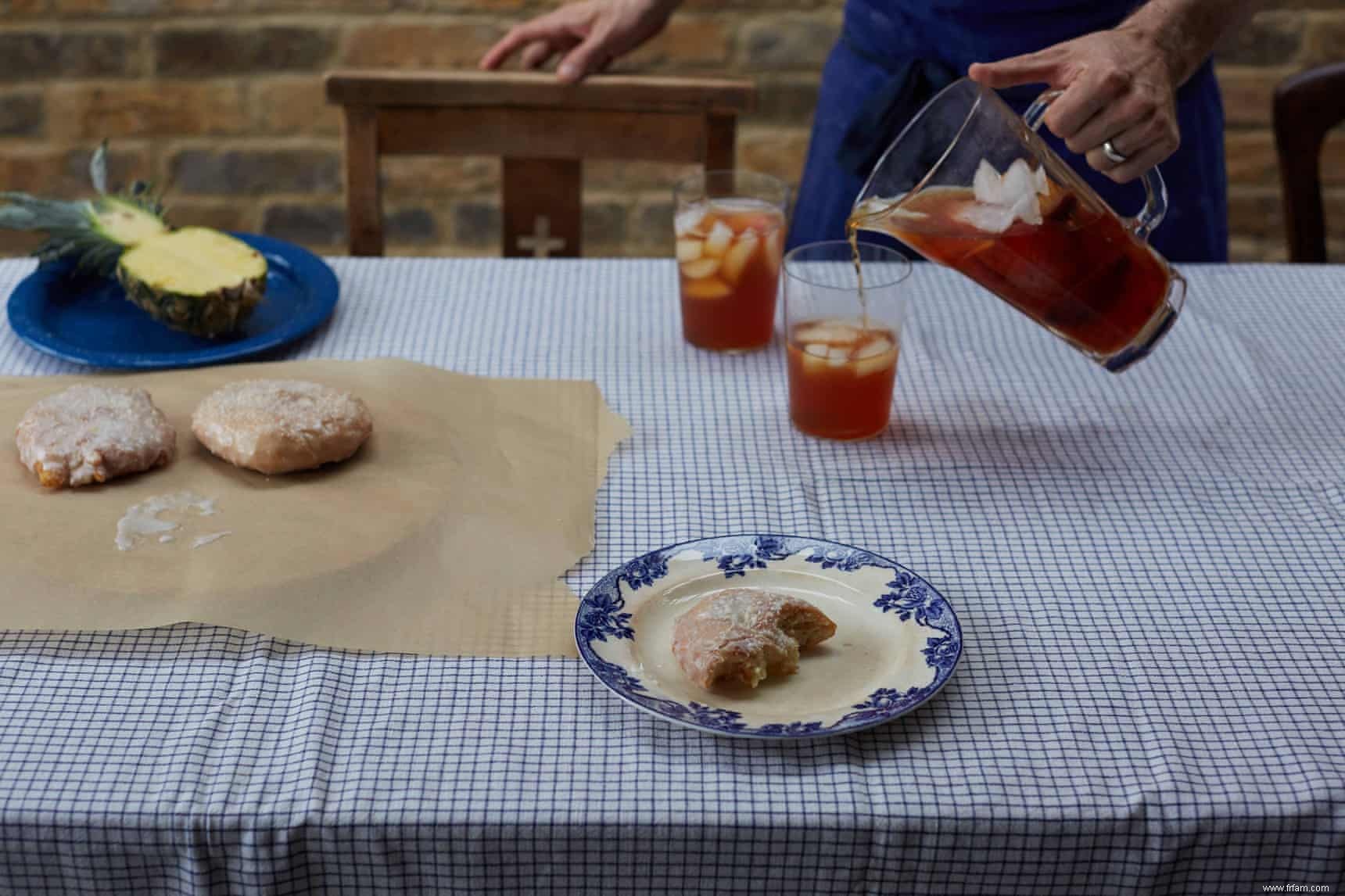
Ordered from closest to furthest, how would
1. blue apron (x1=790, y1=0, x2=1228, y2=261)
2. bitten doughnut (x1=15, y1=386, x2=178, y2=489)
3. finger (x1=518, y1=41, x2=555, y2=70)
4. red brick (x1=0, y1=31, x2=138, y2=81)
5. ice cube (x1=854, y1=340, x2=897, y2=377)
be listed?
bitten doughnut (x1=15, y1=386, x2=178, y2=489) < ice cube (x1=854, y1=340, x2=897, y2=377) < blue apron (x1=790, y1=0, x2=1228, y2=261) < finger (x1=518, y1=41, x2=555, y2=70) < red brick (x1=0, y1=31, x2=138, y2=81)

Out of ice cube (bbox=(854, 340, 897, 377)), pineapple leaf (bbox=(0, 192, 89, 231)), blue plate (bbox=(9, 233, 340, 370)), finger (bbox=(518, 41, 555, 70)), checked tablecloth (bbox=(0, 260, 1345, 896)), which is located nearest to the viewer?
checked tablecloth (bbox=(0, 260, 1345, 896))

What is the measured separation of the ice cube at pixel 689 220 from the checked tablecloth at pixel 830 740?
10.7 inches

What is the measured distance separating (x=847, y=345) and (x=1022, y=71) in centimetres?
27

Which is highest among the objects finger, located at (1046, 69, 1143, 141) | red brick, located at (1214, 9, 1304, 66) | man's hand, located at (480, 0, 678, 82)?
finger, located at (1046, 69, 1143, 141)

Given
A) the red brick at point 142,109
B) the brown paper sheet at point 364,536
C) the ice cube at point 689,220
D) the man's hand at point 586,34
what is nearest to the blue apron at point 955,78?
the man's hand at point 586,34

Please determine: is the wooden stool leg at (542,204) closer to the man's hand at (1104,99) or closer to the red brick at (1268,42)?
the man's hand at (1104,99)

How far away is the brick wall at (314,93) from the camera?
265cm

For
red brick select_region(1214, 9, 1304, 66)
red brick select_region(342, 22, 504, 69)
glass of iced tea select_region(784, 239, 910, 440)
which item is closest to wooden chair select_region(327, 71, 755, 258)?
glass of iced tea select_region(784, 239, 910, 440)

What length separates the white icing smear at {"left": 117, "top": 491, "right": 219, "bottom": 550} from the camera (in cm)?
96

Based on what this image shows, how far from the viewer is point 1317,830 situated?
2.41ft

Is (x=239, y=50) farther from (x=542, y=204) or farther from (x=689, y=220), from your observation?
(x=689, y=220)

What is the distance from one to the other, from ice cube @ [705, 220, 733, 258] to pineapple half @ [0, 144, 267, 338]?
1.54ft

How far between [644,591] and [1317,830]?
44 cm

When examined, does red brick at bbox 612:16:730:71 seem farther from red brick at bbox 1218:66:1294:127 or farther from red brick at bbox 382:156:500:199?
red brick at bbox 1218:66:1294:127
